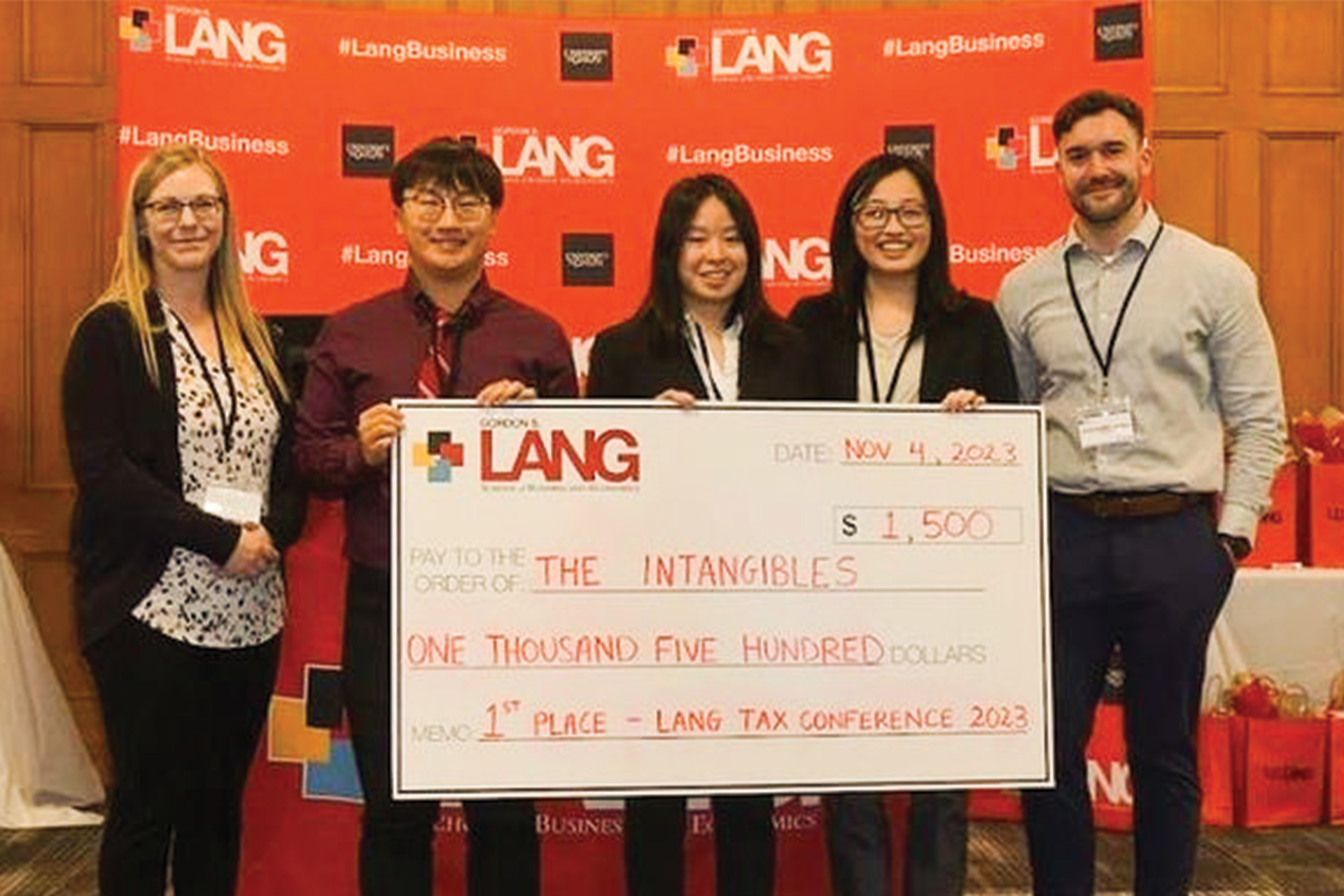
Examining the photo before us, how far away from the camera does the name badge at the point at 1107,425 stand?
2.94 metres

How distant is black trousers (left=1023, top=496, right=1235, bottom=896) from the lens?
295 cm

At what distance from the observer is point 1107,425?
116 inches

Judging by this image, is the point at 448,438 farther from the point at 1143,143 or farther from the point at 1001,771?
the point at 1143,143

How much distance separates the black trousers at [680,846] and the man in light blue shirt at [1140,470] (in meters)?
0.58

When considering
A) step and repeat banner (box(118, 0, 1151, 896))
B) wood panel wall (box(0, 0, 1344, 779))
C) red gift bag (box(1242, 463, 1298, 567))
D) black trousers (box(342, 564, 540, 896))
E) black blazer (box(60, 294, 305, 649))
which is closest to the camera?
black blazer (box(60, 294, 305, 649))

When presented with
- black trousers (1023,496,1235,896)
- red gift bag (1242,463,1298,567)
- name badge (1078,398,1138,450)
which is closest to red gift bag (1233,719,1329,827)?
red gift bag (1242,463,1298,567)

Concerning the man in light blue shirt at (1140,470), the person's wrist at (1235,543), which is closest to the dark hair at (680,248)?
the man in light blue shirt at (1140,470)

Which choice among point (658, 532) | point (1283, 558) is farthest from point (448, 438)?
point (1283, 558)

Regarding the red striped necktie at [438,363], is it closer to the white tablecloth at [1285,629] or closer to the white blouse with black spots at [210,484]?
the white blouse with black spots at [210,484]

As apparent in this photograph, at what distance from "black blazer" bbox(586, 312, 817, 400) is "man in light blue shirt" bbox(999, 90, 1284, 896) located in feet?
1.73

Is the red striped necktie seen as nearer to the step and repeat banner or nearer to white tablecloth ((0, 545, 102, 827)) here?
the step and repeat banner

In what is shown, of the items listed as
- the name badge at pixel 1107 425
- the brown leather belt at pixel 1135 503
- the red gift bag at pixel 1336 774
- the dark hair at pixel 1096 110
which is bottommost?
the red gift bag at pixel 1336 774

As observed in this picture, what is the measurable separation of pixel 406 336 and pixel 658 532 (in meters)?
0.56

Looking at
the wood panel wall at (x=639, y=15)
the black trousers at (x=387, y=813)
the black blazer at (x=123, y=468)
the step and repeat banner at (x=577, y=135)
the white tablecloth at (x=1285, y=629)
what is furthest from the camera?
the wood panel wall at (x=639, y=15)
